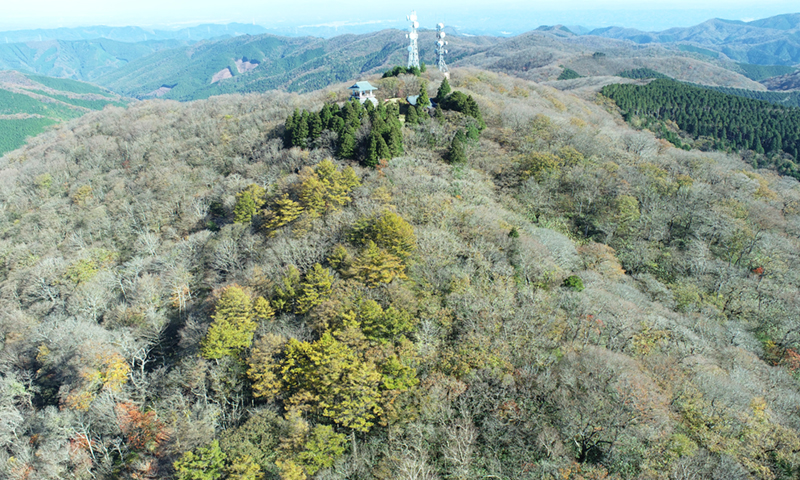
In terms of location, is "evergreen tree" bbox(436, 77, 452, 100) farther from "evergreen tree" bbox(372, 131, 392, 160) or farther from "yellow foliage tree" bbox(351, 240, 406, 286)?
"yellow foliage tree" bbox(351, 240, 406, 286)

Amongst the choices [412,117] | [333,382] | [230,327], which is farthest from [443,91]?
[333,382]

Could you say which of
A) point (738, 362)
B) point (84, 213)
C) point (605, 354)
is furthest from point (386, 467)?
point (84, 213)

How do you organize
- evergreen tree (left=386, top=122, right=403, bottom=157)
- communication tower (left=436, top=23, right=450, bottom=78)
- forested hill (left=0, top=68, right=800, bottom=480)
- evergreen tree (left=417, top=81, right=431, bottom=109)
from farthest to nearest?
communication tower (left=436, top=23, right=450, bottom=78)
evergreen tree (left=417, top=81, right=431, bottom=109)
evergreen tree (left=386, top=122, right=403, bottom=157)
forested hill (left=0, top=68, right=800, bottom=480)

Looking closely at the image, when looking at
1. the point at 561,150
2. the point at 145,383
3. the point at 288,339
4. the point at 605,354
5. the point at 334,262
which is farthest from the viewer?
the point at 561,150

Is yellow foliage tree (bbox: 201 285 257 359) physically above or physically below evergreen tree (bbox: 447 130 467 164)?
below

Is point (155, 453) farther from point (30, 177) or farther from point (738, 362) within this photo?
point (30, 177)

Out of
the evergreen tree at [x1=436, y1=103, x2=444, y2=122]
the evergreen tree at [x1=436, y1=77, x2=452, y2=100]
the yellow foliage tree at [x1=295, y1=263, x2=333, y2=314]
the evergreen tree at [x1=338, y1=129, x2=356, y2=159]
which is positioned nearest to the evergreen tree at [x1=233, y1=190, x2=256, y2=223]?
the evergreen tree at [x1=338, y1=129, x2=356, y2=159]
